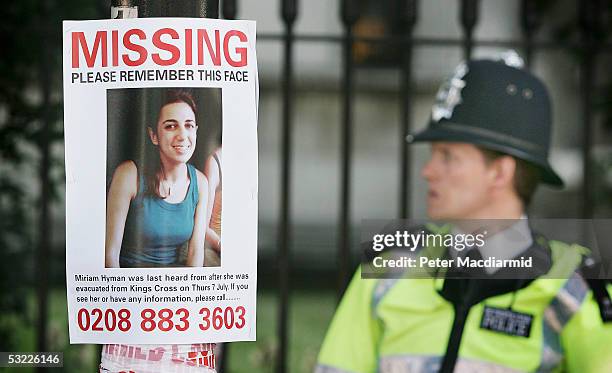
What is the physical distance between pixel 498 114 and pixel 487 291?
1.49 feet

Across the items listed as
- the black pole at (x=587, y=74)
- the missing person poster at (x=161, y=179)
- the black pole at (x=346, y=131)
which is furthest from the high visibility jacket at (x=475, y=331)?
the missing person poster at (x=161, y=179)

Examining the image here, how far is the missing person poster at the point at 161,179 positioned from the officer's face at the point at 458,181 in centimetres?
118

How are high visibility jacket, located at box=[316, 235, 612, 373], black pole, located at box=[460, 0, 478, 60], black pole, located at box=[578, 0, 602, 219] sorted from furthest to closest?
black pole, located at box=[578, 0, 602, 219]
black pole, located at box=[460, 0, 478, 60]
high visibility jacket, located at box=[316, 235, 612, 373]

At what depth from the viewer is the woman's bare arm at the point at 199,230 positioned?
1.54 meters

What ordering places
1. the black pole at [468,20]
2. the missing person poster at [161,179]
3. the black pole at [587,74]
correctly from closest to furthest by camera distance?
the missing person poster at [161,179] < the black pole at [468,20] < the black pole at [587,74]

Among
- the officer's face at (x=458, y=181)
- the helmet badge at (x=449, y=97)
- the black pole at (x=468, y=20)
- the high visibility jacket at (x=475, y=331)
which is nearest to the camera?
the high visibility jacket at (x=475, y=331)

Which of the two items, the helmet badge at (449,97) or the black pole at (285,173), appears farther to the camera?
the black pole at (285,173)

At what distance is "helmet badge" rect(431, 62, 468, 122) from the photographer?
9.10ft

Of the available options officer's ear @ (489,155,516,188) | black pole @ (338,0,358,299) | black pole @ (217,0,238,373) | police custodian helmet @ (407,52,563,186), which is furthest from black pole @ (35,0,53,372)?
officer's ear @ (489,155,516,188)

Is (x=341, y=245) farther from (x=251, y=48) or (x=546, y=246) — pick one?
(x=251, y=48)

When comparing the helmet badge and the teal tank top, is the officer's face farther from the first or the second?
the teal tank top

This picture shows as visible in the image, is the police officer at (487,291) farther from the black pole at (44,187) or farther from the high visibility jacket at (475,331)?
the black pole at (44,187)

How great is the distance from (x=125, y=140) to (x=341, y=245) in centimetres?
180

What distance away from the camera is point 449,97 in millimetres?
2816
